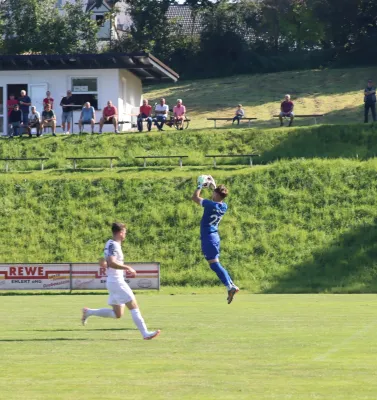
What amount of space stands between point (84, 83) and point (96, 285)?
2238 centimetres

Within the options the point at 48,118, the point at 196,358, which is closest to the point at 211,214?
the point at 196,358

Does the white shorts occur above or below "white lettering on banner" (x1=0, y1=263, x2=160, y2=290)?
above

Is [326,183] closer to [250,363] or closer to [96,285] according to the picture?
[96,285]

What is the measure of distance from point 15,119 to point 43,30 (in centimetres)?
2551

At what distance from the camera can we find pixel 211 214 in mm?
16719

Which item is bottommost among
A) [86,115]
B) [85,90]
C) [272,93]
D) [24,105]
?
[86,115]

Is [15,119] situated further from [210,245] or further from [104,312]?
[104,312]

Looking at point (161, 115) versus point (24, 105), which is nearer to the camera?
point (24, 105)

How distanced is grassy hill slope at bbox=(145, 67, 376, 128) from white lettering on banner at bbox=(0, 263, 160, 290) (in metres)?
24.0

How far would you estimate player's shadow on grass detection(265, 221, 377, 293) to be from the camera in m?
31.1

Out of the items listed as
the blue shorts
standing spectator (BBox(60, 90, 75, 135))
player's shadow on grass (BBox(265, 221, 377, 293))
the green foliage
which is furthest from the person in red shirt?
the blue shorts

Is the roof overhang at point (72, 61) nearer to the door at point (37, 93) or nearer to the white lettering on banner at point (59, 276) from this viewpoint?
the door at point (37, 93)

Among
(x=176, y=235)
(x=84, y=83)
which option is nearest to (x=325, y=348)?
(x=176, y=235)

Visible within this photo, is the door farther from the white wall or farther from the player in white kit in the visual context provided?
the player in white kit
